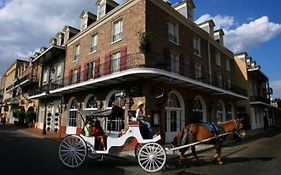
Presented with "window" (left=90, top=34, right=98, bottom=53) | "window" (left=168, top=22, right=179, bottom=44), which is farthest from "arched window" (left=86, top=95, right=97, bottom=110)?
"window" (left=168, top=22, right=179, bottom=44)

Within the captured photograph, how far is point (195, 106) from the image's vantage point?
18.5 metres

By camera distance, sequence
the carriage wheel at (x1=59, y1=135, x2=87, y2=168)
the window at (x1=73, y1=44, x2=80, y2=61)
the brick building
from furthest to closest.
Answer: the window at (x1=73, y1=44, x2=80, y2=61)
the brick building
the carriage wheel at (x1=59, y1=135, x2=87, y2=168)

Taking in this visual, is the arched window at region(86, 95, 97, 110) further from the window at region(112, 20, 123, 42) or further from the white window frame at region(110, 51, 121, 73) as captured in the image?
the window at region(112, 20, 123, 42)

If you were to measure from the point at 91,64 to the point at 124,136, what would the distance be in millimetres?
12940

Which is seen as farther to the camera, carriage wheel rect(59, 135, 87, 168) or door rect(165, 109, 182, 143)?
door rect(165, 109, 182, 143)

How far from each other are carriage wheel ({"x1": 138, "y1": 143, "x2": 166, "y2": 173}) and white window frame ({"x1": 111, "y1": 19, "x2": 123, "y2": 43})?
36.6 ft

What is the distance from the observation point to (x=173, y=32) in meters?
17.4

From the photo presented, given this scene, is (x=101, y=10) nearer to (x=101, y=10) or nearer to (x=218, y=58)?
(x=101, y=10)

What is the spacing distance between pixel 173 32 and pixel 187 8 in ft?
13.7

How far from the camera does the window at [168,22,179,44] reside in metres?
17.0

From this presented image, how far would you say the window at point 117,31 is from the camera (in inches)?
660

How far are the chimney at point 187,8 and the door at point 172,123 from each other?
903 cm

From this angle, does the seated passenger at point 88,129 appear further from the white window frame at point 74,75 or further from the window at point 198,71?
the white window frame at point 74,75

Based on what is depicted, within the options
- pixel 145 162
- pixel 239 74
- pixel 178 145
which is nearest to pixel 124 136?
pixel 145 162
